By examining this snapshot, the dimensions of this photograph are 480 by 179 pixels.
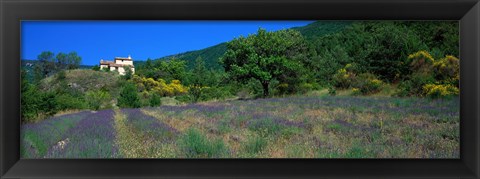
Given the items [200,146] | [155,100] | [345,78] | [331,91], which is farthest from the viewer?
→ [331,91]

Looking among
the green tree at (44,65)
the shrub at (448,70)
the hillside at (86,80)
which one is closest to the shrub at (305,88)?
the shrub at (448,70)

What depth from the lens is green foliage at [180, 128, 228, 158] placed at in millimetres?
3290

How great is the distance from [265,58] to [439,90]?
63.9 inches

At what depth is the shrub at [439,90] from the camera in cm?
358

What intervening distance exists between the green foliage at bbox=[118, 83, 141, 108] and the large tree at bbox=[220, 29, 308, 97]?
86cm

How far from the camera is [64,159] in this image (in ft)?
10.1

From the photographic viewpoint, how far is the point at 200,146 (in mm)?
3354

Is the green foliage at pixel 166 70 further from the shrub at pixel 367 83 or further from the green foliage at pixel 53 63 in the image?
the shrub at pixel 367 83

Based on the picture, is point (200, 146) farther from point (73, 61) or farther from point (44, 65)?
point (44, 65)

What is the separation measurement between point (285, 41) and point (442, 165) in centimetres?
168

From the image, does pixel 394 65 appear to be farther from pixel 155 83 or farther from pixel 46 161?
pixel 46 161

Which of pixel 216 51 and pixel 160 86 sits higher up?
pixel 216 51

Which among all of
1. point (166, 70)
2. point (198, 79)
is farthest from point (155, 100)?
point (198, 79)
